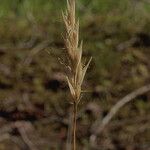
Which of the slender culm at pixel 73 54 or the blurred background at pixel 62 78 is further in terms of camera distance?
the blurred background at pixel 62 78

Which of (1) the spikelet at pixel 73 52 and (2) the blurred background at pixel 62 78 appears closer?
(1) the spikelet at pixel 73 52

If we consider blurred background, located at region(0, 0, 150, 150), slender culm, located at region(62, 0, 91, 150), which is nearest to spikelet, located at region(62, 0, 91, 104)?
slender culm, located at region(62, 0, 91, 150)

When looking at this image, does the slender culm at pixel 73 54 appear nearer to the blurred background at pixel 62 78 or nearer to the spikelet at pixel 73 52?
the spikelet at pixel 73 52

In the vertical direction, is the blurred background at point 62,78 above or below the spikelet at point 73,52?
below

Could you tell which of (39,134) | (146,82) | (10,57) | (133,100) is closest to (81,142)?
(39,134)

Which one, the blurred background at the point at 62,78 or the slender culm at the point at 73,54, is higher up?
the slender culm at the point at 73,54

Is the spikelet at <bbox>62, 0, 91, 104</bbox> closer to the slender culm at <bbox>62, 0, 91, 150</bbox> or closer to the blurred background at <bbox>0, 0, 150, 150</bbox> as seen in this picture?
the slender culm at <bbox>62, 0, 91, 150</bbox>

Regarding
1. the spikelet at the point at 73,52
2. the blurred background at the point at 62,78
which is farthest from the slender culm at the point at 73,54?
the blurred background at the point at 62,78

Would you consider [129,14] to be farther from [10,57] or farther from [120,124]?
[120,124]
